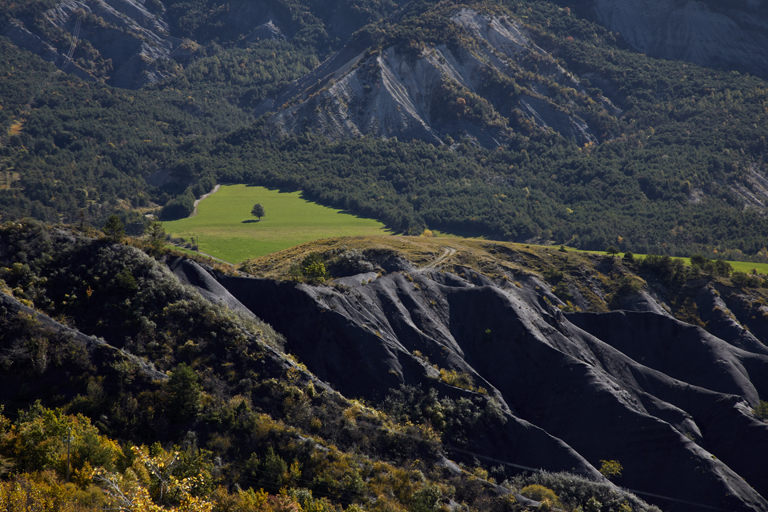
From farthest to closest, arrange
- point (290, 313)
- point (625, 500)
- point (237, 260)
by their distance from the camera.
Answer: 1. point (237, 260)
2. point (290, 313)
3. point (625, 500)

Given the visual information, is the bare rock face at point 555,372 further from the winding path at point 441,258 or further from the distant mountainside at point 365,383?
the winding path at point 441,258

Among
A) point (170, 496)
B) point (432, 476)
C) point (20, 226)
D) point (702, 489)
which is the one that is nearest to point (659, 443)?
point (702, 489)

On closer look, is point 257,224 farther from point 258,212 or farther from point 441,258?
point 441,258

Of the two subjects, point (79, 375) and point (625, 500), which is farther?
point (625, 500)

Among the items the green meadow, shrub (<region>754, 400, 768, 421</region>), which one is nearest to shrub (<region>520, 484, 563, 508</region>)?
shrub (<region>754, 400, 768, 421</region>)

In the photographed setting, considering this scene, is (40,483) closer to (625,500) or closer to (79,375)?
(79,375)

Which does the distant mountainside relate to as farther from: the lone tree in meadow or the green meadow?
the lone tree in meadow
